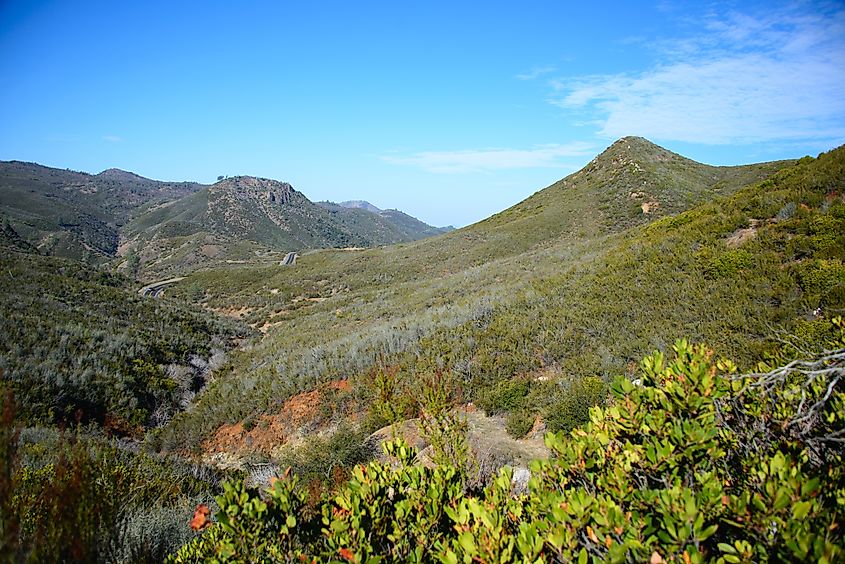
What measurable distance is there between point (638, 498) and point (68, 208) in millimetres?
131609

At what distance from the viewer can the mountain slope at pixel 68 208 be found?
76000 mm

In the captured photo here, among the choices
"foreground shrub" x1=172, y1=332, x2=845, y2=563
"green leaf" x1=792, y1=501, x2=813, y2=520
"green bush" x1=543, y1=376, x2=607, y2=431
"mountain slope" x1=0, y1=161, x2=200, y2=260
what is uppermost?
"mountain slope" x1=0, y1=161, x2=200, y2=260

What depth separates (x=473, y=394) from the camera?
9.11 meters

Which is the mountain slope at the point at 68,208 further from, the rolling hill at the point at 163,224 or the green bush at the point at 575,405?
the green bush at the point at 575,405

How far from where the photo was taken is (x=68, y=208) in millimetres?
99688

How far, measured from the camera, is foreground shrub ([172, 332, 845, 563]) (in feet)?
6.97

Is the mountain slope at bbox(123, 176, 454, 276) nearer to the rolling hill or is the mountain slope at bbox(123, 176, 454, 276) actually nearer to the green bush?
the rolling hill

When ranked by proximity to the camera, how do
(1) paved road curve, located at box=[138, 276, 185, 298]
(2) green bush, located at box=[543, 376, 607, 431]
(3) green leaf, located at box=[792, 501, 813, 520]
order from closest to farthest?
(3) green leaf, located at box=[792, 501, 813, 520] < (2) green bush, located at box=[543, 376, 607, 431] < (1) paved road curve, located at box=[138, 276, 185, 298]

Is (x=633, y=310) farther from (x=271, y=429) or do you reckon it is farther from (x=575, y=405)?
(x=271, y=429)

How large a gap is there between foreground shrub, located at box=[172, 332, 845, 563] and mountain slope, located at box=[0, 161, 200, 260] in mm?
87629

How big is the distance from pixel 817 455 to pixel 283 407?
37.7 feet

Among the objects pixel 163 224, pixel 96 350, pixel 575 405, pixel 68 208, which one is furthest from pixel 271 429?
pixel 68 208

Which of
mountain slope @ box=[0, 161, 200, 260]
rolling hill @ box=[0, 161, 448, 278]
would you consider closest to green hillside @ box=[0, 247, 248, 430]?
rolling hill @ box=[0, 161, 448, 278]

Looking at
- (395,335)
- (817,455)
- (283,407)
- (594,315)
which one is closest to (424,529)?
(817,455)
